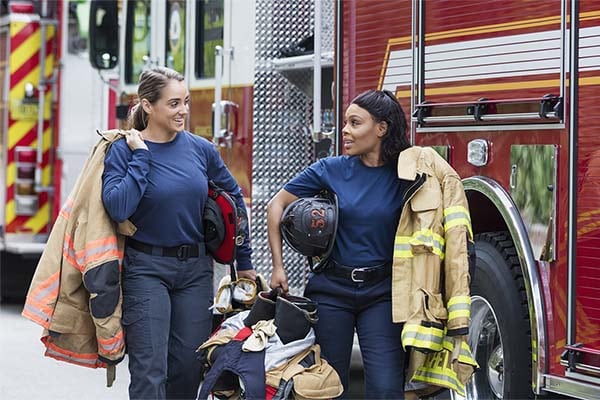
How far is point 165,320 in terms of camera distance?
5156mm

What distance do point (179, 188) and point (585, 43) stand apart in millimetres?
1643

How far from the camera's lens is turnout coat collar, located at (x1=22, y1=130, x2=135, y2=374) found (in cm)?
505

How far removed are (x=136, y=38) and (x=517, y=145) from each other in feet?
15.0

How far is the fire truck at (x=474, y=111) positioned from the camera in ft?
17.3

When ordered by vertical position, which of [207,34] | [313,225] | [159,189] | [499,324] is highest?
[207,34]

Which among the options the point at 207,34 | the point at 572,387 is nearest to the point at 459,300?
the point at 572,387

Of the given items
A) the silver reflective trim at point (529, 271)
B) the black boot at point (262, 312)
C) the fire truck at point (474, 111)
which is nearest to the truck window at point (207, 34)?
the fire truck at point (474, 111)

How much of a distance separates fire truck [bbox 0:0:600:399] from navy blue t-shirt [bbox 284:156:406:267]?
792 millimetres

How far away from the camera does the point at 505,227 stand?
619cm

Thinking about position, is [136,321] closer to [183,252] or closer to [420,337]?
[183,252]

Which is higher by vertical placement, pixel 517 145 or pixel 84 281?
pixel 517 145

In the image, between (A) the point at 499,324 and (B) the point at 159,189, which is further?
(A) the point at 499,324

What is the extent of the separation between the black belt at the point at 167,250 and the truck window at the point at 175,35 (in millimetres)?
3652

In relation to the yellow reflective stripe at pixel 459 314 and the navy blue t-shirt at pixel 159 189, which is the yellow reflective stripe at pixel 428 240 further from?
the navy blue t-shirt at pixel 159 189
